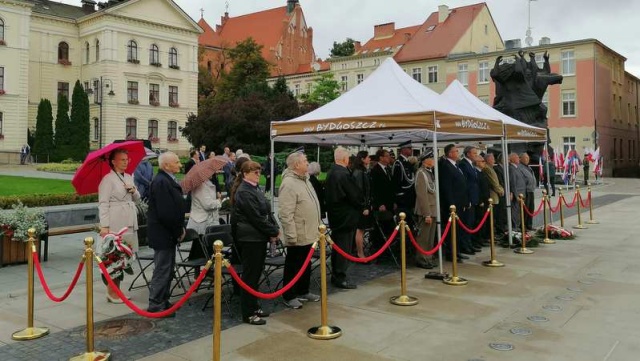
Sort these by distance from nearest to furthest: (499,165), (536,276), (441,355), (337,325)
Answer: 1. (441,355)
2. (337,325)
3. (536,276)
4. (499,165)

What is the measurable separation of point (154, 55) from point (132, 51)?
277 cm

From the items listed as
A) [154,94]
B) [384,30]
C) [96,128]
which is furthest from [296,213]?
[384,30]

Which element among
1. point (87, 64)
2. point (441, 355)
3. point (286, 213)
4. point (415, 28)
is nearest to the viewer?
point (441, 355)

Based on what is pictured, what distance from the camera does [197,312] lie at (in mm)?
6723

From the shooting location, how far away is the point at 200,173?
824cm

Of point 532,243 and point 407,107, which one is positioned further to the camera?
point 532,243

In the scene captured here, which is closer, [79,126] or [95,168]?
[95,168]

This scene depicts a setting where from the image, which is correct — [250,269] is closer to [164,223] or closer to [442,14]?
[164,223]

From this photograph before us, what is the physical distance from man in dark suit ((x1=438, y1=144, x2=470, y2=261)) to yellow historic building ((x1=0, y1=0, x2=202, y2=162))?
49384 mm

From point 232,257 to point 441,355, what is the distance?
323 cm

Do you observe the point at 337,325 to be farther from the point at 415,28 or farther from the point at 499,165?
the point at 415,28

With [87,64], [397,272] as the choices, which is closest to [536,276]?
[397,272]

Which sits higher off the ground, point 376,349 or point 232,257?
point 232,257

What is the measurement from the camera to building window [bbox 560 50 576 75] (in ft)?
161
